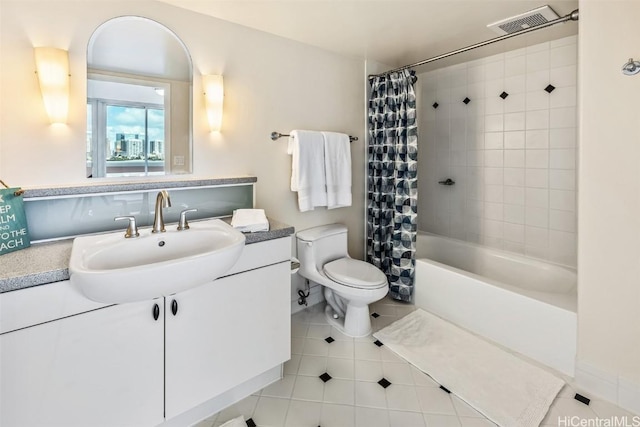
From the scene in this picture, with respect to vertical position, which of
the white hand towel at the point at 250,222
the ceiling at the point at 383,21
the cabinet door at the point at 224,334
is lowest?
the cabinet door at the point at 224,334

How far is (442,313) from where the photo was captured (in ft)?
7.72

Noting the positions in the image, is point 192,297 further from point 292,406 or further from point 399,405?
point 399,405

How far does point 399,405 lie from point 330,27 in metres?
2.29

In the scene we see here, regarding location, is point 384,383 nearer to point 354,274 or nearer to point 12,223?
point 354,274

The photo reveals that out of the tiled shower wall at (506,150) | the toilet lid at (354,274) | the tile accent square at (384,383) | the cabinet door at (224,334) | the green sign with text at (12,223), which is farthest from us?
the tiled shower wall at (506,150)

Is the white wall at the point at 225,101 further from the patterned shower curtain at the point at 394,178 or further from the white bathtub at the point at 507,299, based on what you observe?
the white bathtub at the point at 507,299

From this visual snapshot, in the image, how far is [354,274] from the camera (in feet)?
7.09

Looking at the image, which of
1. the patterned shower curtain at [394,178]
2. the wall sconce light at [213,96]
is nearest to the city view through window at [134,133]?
the wall sconce light at [213,96]

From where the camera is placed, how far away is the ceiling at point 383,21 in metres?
1.76

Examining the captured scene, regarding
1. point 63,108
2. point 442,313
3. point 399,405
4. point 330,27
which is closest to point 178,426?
point 399,405

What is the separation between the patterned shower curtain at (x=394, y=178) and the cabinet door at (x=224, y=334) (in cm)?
120

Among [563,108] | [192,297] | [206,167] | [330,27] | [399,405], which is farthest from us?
[563,108]

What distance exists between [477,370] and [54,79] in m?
2.63

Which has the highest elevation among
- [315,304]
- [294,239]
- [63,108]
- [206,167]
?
[63,108]
